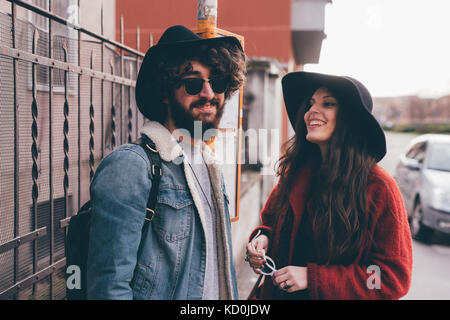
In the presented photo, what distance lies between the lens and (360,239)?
5.60ft

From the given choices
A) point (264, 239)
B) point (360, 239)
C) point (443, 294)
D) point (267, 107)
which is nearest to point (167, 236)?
point (264, 239)

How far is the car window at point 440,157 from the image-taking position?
20.4ft

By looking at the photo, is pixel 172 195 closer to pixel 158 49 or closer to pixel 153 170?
pixel 153 170

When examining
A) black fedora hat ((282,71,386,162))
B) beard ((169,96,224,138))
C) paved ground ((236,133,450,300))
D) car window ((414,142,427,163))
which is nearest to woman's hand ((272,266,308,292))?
black fedora hat ((282,71,386,162))

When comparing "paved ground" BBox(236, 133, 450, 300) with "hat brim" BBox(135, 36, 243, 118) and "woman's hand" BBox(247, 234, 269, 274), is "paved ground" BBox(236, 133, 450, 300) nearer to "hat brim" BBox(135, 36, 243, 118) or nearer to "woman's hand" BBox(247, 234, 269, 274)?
"woman's hand" BBox(247, 234, 269, 274)

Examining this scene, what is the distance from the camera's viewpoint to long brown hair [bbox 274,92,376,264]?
1.72 m

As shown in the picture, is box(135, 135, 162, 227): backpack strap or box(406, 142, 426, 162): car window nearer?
box(135, 135, 162, 227): backpack strap

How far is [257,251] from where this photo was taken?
1957 millimetres

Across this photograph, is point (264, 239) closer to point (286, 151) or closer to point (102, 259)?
point (286, 151)

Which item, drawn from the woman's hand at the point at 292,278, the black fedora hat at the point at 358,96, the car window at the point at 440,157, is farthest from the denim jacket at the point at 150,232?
the car window at the point at 440,157

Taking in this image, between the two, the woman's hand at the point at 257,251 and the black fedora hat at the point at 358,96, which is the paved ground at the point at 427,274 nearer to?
the woman's hand at the point at 257,251

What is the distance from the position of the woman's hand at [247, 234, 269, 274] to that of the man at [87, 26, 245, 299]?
0.26 metres

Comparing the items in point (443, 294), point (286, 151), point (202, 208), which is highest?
point (286, 151)

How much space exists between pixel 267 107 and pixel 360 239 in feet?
18.7
